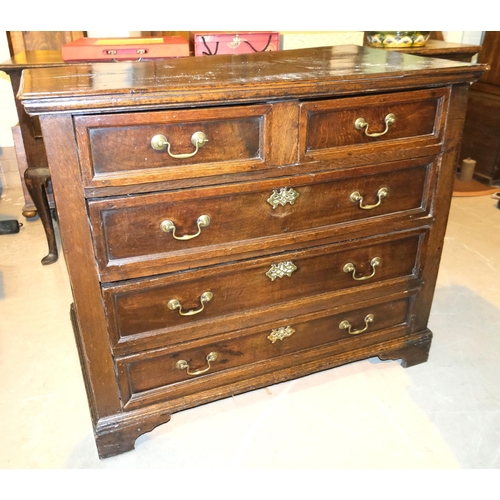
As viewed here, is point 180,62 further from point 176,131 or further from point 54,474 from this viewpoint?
point 54,474

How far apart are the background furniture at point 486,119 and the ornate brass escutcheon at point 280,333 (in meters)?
2.38

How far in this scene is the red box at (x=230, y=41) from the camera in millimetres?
1942

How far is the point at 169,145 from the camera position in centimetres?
120

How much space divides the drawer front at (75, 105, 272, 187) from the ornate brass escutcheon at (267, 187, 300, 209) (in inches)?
4.5

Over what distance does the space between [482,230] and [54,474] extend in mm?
2418

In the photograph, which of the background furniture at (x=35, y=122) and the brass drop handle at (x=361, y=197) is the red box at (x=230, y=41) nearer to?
the background furniture at (x=35, y=122)

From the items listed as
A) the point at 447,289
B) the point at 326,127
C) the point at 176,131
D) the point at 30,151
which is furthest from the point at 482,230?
the point at 30,151

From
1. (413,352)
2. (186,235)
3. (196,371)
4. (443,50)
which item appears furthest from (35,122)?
(443,50)

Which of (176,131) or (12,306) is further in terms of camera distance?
(12,306)

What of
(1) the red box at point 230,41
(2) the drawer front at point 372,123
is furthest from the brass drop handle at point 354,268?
(1) the red box at point 230,41

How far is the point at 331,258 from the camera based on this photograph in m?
1.56

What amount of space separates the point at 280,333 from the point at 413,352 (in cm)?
57

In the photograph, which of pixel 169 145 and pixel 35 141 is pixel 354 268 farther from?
pixel 35 141

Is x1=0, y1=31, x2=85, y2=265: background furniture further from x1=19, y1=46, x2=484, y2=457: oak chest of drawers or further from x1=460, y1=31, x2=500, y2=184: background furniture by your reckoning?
x1=460, y1=31, x2=500, y2=184: background furniture
